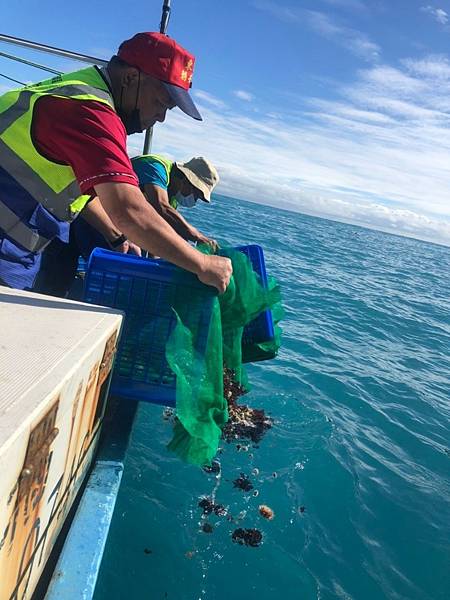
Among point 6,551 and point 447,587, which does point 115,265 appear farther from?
point 447,587

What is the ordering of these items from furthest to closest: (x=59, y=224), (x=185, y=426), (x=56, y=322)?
(x=59, y=224)
(x=185, y=426)
(x=56, y=322)

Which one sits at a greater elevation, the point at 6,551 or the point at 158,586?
the point at 6,551

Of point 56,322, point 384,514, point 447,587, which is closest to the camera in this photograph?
point 56,322

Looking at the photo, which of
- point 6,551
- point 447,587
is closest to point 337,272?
point 447,587

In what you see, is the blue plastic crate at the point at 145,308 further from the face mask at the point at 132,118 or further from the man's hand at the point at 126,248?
the man's hand at the point at 126,248

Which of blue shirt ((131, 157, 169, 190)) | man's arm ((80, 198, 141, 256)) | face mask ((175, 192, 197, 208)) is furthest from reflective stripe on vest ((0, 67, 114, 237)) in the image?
face mask ((175, 192, 197, 208))

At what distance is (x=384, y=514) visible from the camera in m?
3.78

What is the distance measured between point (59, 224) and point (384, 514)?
128 inches

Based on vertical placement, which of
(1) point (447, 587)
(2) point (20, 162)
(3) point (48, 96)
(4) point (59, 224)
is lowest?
(1) point (447, 587)

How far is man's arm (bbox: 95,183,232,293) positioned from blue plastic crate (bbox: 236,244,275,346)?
32.0 inches

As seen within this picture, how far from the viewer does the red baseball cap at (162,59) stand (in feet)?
6.97

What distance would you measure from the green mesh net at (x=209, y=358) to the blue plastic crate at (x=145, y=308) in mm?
45

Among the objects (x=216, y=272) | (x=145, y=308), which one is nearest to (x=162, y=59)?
(x=216, y=272)

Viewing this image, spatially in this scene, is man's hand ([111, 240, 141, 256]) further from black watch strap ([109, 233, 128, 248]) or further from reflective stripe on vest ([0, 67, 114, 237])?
reflective stripe on vest ([0, 67, 114, 237])
